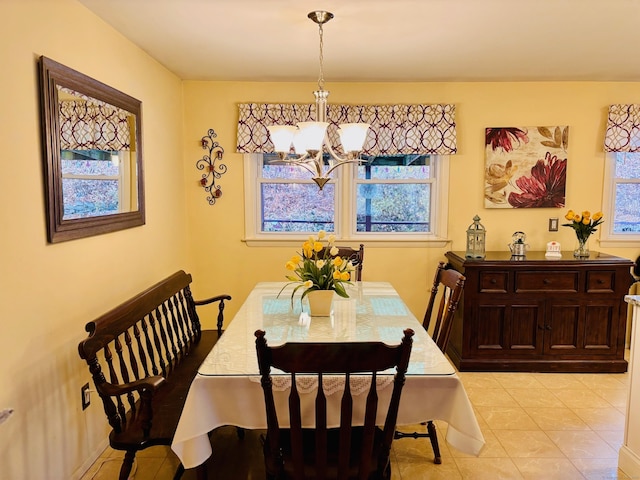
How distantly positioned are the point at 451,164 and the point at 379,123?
724 millimetres

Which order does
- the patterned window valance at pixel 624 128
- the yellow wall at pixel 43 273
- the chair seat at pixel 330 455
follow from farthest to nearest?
the patterned window valance at pixel 624 128
the yellow wall at pixel 43 273
the chair seat at pixel 330 455

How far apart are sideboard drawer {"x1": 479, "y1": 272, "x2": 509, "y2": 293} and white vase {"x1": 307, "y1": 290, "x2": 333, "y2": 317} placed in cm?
161

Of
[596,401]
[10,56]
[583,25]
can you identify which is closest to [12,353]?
[10,56]

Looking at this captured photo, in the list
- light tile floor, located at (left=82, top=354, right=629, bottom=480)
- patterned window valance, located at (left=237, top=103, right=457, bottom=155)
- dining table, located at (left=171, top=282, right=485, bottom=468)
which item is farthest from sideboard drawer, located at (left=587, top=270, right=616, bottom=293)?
dining table, located at (left=171, top=282, right=485, bottom=468)

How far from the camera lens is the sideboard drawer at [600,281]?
11.6 ft

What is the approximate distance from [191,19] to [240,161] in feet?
5.18

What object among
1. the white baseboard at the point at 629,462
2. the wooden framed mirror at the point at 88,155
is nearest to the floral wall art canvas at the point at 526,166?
the white baseboard at the point at 629,462

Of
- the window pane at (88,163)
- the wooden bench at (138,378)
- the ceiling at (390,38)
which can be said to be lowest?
the wooden bench at (138,378)

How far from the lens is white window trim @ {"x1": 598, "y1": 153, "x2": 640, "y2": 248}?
3975mm

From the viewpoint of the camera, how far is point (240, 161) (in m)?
3.97

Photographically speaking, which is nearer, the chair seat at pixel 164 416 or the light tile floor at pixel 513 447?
the chair seat at pixel 164 416

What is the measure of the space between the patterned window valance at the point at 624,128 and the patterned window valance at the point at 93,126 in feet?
12.3

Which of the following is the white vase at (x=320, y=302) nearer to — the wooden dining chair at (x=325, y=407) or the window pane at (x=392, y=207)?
the wooden dining chair at (x=325, y=407)

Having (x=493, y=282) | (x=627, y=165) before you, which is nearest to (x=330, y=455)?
(x=493, y=282)
